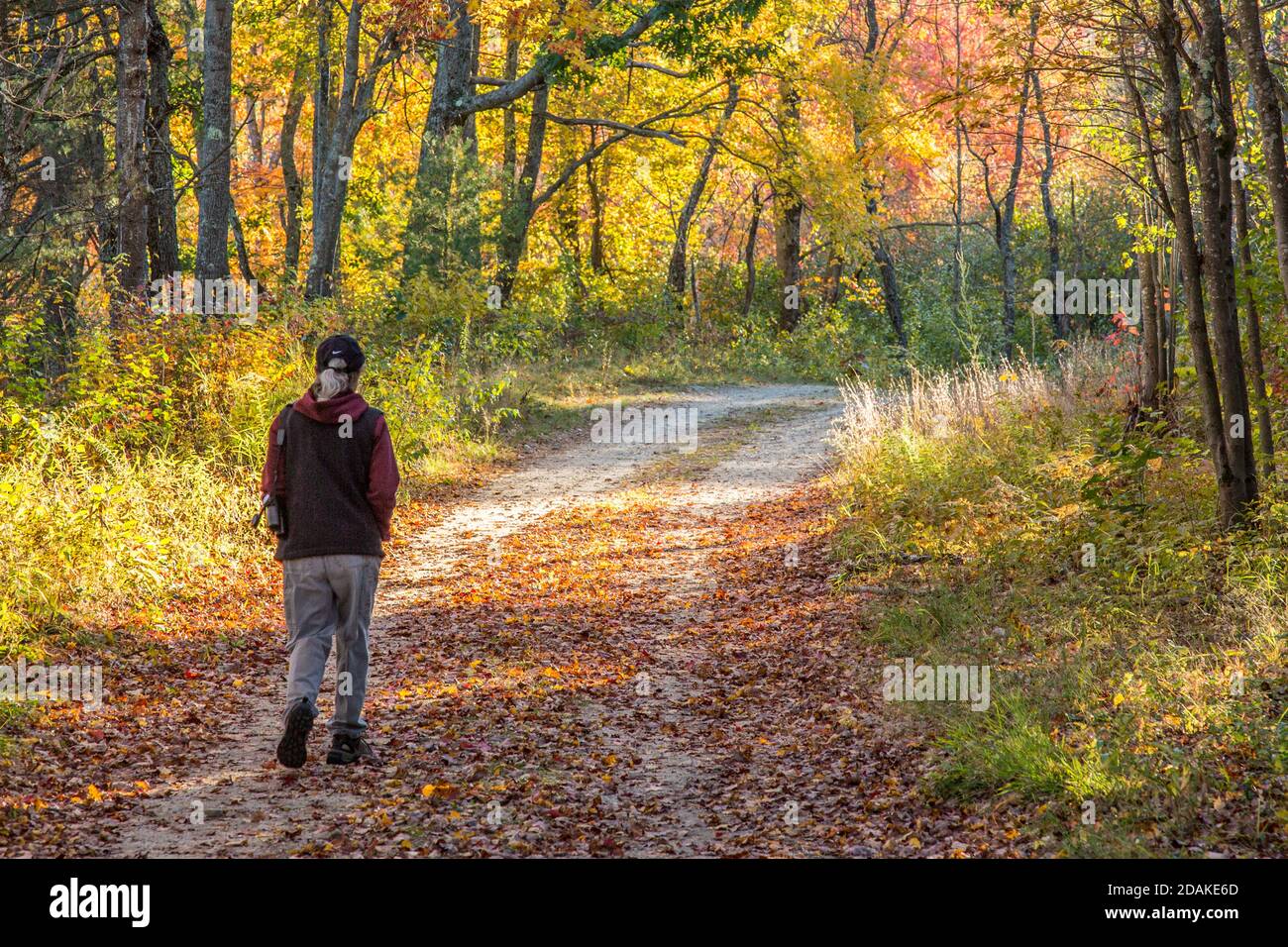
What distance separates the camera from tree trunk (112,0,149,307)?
457 inches

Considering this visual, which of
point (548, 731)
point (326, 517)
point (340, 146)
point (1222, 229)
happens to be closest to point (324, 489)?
point (326, 517)

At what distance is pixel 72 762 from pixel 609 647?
361 centimetres

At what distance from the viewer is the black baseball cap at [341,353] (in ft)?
19.3

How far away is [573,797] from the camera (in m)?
5.68

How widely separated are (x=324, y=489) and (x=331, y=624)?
2.25 ft

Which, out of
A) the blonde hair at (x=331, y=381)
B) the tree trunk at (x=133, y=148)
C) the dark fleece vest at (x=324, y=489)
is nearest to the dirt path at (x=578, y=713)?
the dark fleece vest at (x=324, y=489)

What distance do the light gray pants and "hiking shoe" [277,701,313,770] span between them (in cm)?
4

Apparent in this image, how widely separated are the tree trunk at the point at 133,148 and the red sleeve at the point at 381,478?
6542 mm

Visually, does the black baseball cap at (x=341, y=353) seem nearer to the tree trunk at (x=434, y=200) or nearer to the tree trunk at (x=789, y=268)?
the tree trunk at (x=434, y=200)

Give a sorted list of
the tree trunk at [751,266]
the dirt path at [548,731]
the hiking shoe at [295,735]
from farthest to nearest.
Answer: the tree trunk at [751,266]
the hiking shoe at [295,735]
the dirt path at [548,731]

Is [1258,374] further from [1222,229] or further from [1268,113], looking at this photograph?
[1268,113]
